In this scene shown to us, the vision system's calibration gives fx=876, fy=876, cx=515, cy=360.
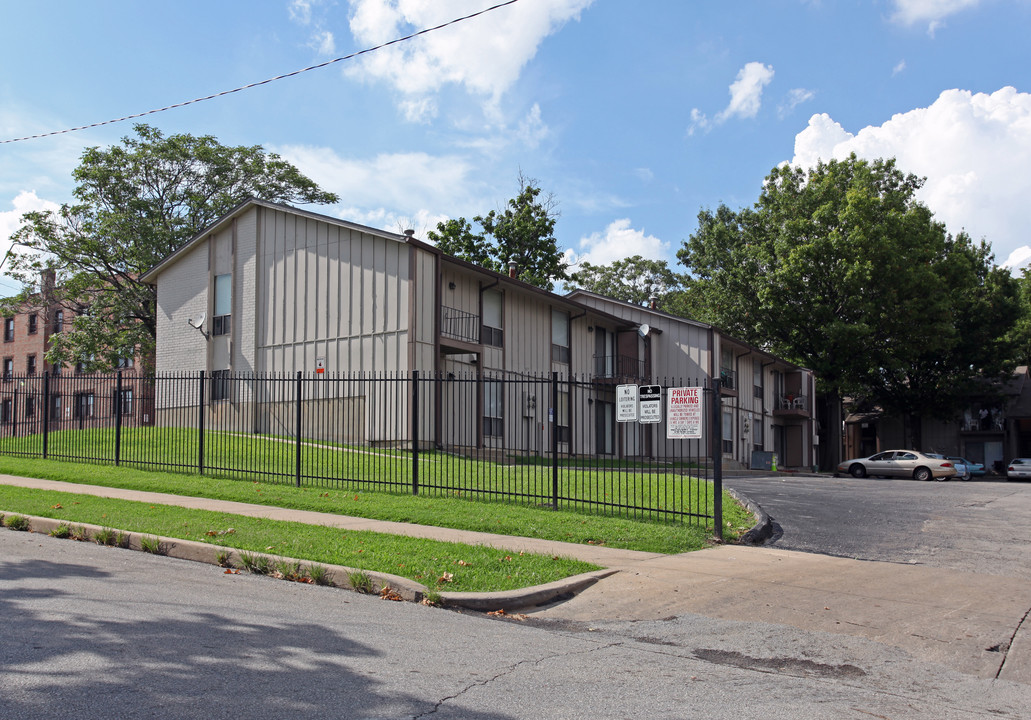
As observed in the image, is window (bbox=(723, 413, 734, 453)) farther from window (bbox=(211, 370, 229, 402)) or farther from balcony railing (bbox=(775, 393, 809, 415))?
window (bbox=(211, 370, 229, 402))

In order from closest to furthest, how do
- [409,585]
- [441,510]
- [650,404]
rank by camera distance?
[409,585] < [650,404] < [441,510]

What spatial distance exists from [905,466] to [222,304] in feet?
94.2

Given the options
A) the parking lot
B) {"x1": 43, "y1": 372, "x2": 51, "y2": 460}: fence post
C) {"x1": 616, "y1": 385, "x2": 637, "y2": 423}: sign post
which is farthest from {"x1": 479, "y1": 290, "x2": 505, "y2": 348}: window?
{"x1": 616, "y1": 385, "x2": 637, "y2": 423}: sign post

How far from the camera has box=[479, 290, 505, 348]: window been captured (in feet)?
98.1

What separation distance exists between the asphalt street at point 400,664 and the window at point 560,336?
2582 centimetres

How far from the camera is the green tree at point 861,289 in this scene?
1670 inches

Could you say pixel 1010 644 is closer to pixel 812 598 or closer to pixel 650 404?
pixel 812 598

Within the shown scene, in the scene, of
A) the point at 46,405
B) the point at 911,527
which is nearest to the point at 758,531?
the point at 911,527

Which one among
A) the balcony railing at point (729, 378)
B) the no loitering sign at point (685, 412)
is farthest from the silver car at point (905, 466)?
the no loitering sign at point (685, 412)

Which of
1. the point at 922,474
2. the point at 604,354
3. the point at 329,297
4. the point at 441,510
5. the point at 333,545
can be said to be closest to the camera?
the point at 333,545

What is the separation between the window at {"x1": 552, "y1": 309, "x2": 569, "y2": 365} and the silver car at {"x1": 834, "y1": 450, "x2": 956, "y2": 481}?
50.8ft

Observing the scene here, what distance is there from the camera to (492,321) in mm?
30281

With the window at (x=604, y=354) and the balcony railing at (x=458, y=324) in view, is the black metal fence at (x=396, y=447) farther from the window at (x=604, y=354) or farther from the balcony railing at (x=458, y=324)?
the window at (x=604, y=354)

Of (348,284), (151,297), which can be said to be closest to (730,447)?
(348,284)
